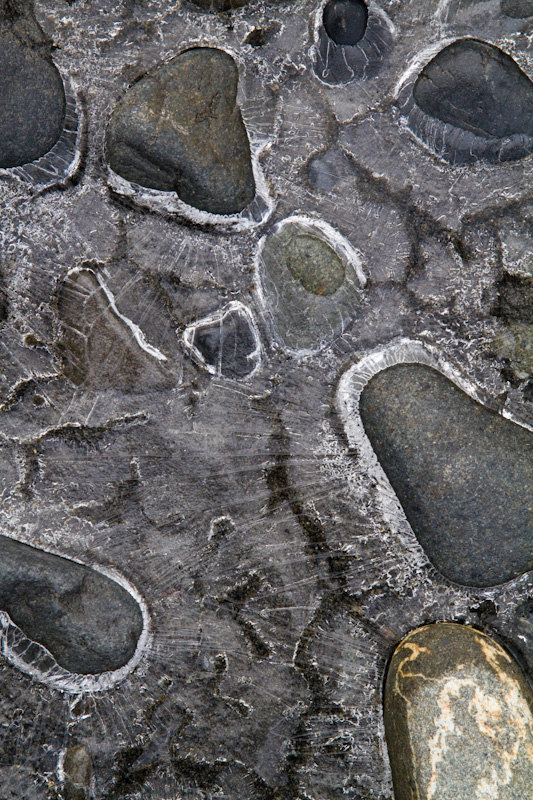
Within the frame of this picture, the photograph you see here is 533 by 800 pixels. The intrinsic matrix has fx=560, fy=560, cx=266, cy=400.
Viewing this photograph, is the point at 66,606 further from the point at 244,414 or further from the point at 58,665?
the point at 244,414

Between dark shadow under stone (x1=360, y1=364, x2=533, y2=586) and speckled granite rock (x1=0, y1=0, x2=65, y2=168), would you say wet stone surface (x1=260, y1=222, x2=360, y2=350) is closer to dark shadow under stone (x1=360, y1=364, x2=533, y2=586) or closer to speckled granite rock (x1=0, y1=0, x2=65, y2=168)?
dark shadow under stone (x1=360, y1=364, x2=533, y2=586)

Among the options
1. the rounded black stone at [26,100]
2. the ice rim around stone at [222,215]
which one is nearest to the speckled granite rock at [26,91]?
the rounded black stone at [26,100]

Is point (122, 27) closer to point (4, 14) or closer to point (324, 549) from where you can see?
point (4, 14)

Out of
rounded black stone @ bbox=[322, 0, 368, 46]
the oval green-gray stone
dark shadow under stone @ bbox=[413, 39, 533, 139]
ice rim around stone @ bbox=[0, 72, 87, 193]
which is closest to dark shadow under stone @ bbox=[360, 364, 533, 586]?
the oval green-gray stone

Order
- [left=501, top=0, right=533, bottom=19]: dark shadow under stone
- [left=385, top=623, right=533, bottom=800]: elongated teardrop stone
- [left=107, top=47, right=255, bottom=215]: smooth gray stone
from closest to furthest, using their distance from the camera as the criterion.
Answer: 1. [left=385, top=623, right=533, bottom=800]: elongated teardrop stone
2. [left=107, top=47, right=255, bottom=215]: smooth gray stone
3. [left=501, top=0, right=533, bottom=19]: dark shadow under stone

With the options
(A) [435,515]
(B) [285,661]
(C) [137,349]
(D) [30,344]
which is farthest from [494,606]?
(D) [30,344]

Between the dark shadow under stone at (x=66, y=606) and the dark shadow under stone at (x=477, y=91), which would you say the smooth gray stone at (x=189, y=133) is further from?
the dark shadow under stone at (x=66, y=606)

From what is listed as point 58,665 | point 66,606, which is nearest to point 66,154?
point 66,606
